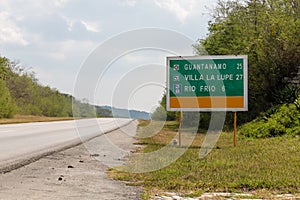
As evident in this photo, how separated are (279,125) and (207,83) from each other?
4839 mm

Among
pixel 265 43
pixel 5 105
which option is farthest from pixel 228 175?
pixel 5 105

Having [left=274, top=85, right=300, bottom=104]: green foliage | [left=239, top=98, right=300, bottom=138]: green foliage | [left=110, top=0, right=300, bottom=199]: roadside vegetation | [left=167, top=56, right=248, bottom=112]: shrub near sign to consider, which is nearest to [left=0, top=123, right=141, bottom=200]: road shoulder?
[left=110, top=0, right=300, bottom=199]: roadside vegetation

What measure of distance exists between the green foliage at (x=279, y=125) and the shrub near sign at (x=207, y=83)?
136 inches

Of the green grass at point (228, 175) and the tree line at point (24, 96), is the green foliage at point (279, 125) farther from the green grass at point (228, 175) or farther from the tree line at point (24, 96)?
the tree line at point (24, 96)

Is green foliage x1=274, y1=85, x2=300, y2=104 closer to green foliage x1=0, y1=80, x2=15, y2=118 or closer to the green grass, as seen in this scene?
the green grass

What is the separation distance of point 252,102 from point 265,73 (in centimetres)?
251

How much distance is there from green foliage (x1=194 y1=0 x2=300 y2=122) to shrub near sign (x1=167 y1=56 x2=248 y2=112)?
838cm

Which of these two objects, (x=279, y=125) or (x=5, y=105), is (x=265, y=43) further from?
(x=5, y=105)

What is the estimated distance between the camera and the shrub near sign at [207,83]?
1741 centimetres

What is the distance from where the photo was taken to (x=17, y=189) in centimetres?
802

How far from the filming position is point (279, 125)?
2036 cm

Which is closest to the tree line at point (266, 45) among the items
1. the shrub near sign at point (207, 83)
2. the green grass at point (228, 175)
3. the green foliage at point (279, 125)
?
the green foliage at point (279, 125)

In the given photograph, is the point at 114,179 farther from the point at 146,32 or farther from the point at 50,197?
the point at 146,32

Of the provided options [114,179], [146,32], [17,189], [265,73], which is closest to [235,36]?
[265,73]
